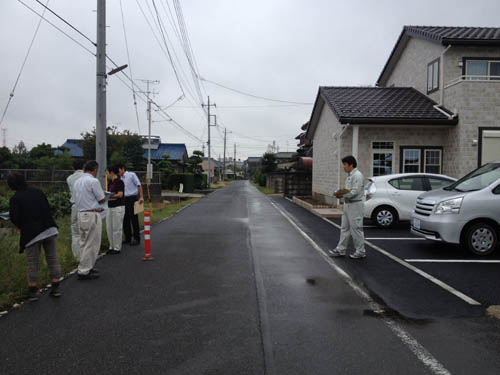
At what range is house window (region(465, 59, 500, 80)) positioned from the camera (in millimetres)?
16250

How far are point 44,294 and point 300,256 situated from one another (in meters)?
4.53

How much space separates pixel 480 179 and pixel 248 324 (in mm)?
6292

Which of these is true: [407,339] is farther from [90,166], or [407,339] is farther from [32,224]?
[90,166]

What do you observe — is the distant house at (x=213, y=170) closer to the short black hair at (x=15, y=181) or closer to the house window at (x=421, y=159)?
the house window at (x=421, y=159)

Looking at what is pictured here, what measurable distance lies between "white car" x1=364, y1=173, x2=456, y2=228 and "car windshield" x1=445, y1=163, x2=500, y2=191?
283cm

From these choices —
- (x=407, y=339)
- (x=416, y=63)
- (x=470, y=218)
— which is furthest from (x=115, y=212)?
(x=416, y=63)

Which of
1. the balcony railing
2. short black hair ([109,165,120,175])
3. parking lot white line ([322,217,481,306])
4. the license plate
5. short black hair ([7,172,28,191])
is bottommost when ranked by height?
parking lot white line ([322,217,481,306])

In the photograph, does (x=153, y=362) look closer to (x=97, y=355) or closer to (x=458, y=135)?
(x=97, y=355)

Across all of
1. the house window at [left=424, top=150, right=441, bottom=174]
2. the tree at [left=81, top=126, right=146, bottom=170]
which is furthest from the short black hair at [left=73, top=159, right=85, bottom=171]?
the tree at [left=81, top=126, right=146, bottom=170]

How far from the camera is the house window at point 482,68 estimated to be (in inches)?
640

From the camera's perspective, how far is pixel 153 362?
348 centimetres

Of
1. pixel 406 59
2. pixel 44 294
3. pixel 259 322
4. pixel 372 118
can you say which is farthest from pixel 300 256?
pixel 406 59

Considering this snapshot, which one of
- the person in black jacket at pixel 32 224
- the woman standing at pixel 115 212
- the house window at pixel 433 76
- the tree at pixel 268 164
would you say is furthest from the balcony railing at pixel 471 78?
the tree at pixel 268 164

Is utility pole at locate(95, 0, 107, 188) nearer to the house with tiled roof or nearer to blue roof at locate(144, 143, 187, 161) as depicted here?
the house with tiled roof
